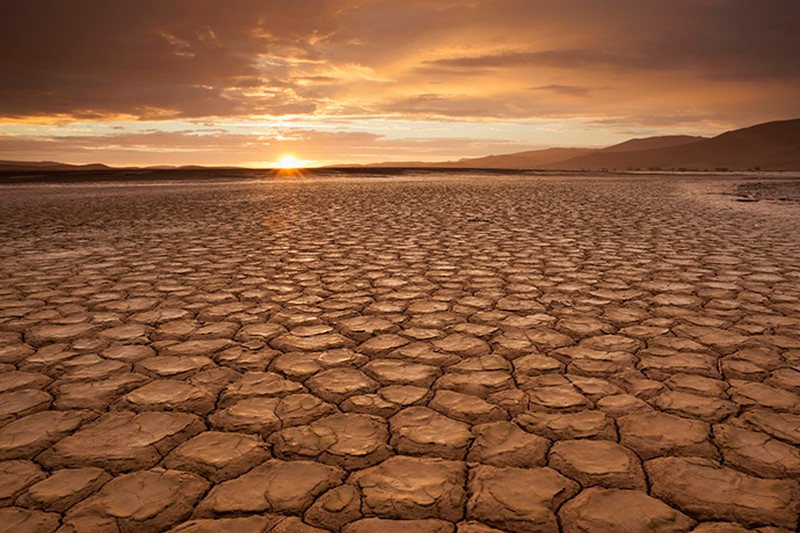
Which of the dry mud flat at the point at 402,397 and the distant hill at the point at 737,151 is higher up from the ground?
the distant hill at the point at 737,151

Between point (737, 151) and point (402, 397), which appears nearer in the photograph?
point (402, 397)

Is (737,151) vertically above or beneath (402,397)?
above

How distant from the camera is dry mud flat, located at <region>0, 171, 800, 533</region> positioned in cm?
143

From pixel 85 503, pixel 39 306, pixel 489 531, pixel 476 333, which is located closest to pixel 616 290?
pixel 476 333

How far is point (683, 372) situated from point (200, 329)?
2522 mm

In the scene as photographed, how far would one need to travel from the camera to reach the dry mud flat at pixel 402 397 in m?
1.43

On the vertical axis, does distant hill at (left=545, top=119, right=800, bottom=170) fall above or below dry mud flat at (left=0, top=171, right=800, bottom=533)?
above

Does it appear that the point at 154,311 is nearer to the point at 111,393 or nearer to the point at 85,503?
the point at 111,393

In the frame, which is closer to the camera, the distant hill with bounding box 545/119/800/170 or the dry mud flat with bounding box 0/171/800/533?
the dry mud flat with bounding box 0/171/800/533

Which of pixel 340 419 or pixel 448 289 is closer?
pixel 340 419

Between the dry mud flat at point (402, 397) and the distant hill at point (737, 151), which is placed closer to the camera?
the dry mud flat at point (402, 397)

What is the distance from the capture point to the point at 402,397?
208 cm

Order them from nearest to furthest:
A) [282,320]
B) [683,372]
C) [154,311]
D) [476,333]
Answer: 1. [683,372]
2. [476,333]
3. [282,320]
4. [154,311]

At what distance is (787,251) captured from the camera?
521 cm
